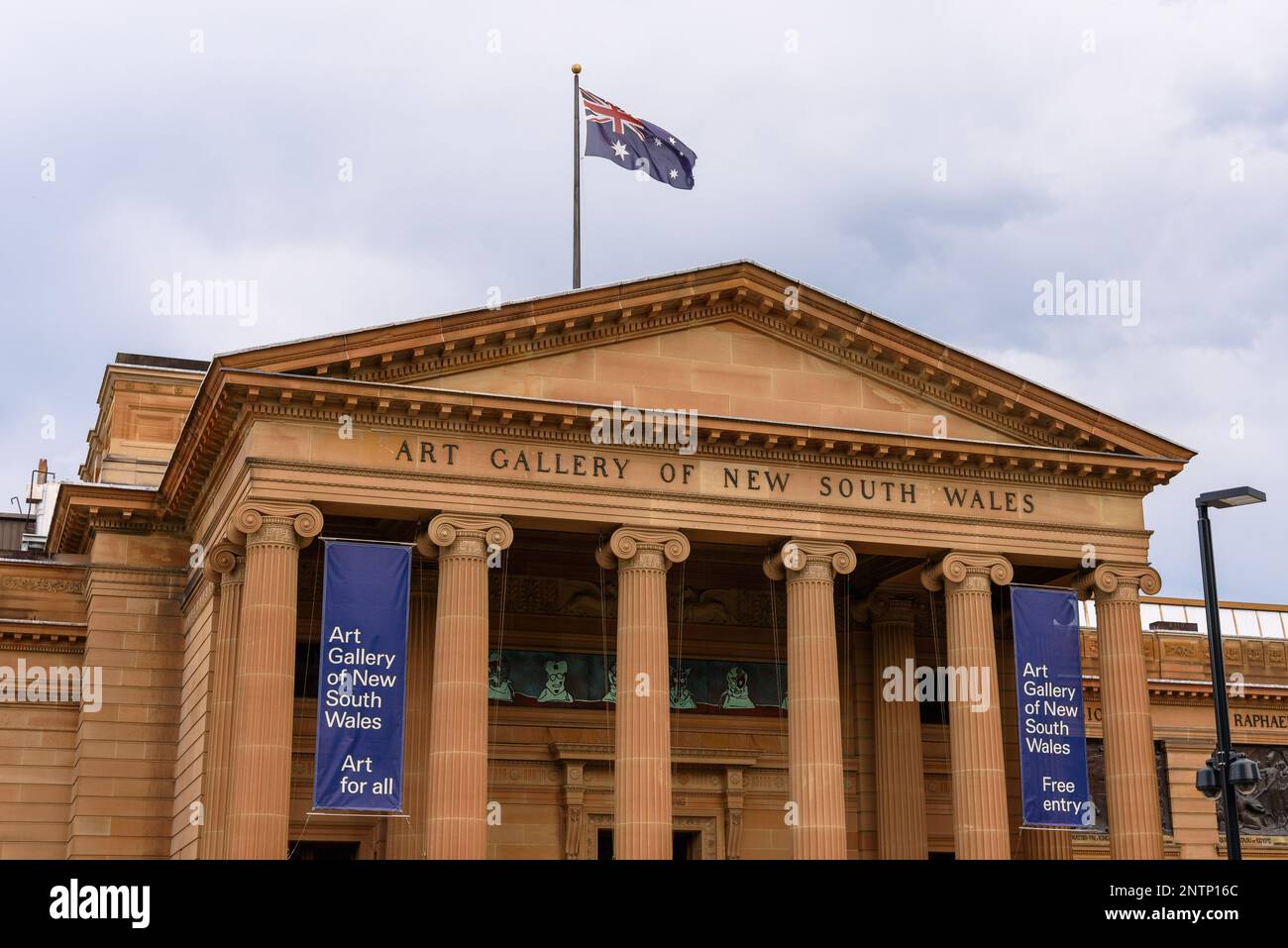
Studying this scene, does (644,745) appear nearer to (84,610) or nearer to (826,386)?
(826,386)

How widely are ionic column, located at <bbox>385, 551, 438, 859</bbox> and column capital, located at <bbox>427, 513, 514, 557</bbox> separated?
1.44m

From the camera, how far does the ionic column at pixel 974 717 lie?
104ft

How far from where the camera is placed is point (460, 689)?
28953mm

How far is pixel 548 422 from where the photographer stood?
3072cm

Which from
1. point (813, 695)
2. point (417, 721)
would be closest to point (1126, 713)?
point (813, 695)

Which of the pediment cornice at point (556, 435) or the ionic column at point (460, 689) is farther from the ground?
the pediment cornice at point (556, 435)

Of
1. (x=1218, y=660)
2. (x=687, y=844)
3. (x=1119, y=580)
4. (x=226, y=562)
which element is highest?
(x=1119, y=580)

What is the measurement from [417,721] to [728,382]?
9420 millimetres

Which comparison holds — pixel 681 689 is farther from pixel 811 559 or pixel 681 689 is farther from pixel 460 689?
pixel 460 689

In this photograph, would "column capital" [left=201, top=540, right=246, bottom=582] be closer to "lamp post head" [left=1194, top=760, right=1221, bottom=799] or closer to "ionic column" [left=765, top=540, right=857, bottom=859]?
"ionic column" [left=765, top=540, right=857, bottom=859]

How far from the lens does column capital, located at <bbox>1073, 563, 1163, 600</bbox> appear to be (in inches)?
1331

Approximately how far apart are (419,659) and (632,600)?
5.55 m

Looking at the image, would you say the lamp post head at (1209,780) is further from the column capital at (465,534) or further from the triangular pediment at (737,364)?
the column capital at (465,534)

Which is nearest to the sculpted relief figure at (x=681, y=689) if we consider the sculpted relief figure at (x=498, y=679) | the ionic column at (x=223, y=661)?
the sculpted relief figure at (x=498, y=679)
